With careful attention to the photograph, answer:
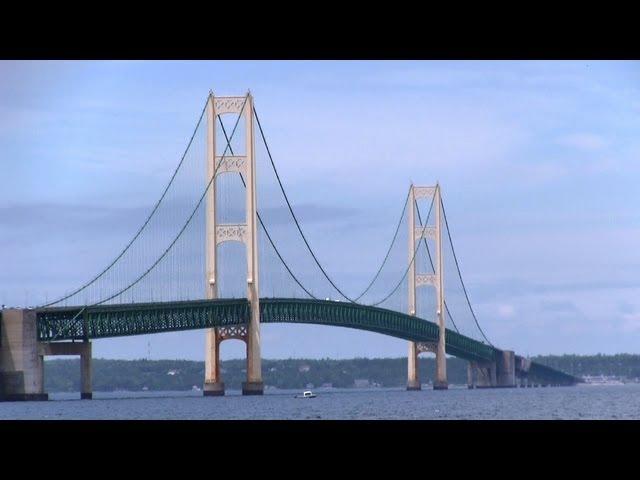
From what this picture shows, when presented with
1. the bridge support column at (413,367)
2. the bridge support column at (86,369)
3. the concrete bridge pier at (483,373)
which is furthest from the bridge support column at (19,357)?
the concrete bridge pier at (483,373)

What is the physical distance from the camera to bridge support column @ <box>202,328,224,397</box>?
78062 millimetres

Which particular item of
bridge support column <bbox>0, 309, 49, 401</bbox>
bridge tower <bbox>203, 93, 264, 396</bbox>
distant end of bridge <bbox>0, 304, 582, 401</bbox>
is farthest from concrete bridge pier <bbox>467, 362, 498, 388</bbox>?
bridge support column <bbox>0, 309, 49, 401</bbox>

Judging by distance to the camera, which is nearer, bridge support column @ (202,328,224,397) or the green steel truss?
the green steel truss

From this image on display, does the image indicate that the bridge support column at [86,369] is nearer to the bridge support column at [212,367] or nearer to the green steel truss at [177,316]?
the green steel truss at [177,316]

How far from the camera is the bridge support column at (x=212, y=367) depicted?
78.1 metres

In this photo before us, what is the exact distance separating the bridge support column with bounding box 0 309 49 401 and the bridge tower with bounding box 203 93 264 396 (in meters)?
10.3

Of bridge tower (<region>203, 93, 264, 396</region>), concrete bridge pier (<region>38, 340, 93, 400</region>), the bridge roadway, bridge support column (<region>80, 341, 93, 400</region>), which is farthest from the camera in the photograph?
bridge tower (<region>203, 93, 264, 396</region>)

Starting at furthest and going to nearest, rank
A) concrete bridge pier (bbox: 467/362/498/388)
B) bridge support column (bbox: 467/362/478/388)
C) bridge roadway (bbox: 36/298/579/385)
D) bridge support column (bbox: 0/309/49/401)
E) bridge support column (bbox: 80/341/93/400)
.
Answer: concrete bridge pier (bbox: 467/362/498/388)
bridge support column (bbox: 467/362/478/388)
bridge support column (bbox: 80/341/93/400)
bridge roadway (bbox: 36/298/579/385)
bridge support column (bbox: 0/309/49/401)

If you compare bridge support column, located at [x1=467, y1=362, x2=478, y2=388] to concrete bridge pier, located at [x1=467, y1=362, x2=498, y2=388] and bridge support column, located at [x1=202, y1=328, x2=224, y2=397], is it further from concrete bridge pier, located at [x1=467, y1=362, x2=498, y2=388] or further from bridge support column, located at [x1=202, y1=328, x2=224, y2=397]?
bridge support column, located at [x1=202, y1=328, x2=224, y2=397]

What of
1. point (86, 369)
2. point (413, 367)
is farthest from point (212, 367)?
point (413, 367)
